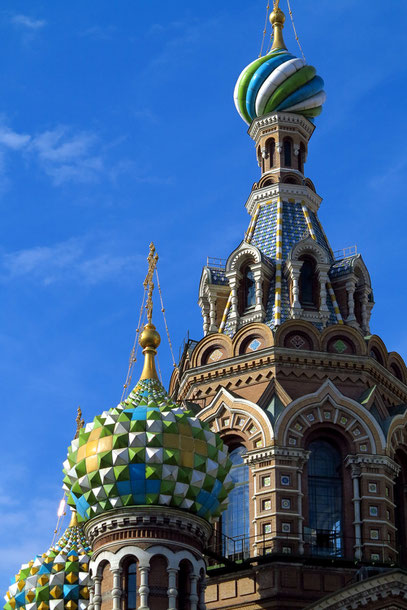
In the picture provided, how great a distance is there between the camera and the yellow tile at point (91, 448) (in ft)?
94.1

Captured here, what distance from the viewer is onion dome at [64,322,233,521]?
28219 millimetres

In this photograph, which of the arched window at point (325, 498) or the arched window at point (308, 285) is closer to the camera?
the arched window at point (325, 498)

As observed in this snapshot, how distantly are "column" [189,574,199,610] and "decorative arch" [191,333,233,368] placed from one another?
24.7 feet

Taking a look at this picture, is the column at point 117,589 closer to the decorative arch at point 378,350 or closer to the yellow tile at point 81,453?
the yellow tile at point 81,453

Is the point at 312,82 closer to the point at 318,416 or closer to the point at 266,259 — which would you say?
the point at 266,259

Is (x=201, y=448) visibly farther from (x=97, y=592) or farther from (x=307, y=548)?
(x=307, y=548)

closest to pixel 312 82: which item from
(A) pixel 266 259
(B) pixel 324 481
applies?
(A) pixel 266 259

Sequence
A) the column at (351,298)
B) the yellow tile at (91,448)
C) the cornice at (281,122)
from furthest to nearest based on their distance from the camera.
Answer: the cornice at (281,122), the column at (351,298), the yellow tile at (91,448)

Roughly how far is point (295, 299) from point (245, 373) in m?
2.23

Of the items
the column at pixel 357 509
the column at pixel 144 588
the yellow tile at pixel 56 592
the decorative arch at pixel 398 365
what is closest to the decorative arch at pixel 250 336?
the decorative arch at pixel 398 365

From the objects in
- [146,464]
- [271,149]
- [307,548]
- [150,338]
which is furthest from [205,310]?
[146,464]

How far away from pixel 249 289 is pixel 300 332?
235 centimetres

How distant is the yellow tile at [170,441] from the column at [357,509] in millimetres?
5434

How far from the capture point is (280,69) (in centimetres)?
3981
